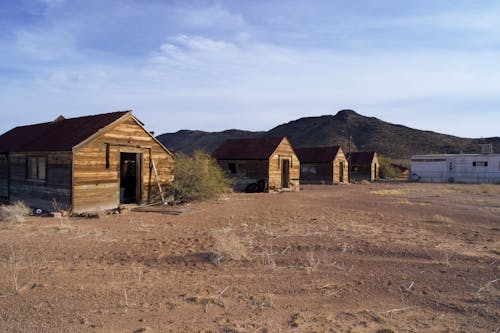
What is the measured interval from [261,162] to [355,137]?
76.1 metres

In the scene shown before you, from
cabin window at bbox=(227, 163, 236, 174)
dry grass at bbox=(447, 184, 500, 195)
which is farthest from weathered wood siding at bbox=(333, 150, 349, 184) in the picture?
cabin window at bbox=(227, 163, 236, 174)

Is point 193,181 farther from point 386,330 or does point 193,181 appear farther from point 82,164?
point 386,330

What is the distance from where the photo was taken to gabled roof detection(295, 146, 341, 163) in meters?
37.1

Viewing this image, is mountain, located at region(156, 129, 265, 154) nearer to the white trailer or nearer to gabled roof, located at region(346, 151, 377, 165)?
gabled roof, located at region(346, 151, 377, 165)

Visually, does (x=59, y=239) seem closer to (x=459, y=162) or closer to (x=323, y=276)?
(x=323, y=276)

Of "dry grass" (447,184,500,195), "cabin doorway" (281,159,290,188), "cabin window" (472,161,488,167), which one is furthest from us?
"cabin window" (472,161,488,167)

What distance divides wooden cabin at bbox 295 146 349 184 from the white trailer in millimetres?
11738

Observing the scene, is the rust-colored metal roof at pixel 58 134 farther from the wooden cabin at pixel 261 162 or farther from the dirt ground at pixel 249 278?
the wooden cabin at pixel 261 162

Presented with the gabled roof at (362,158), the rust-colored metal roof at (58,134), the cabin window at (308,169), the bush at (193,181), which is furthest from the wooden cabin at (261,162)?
the gabled roof at (362,158)

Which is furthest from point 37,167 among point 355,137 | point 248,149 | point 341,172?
point 355,137

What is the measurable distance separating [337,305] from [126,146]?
38.3ft

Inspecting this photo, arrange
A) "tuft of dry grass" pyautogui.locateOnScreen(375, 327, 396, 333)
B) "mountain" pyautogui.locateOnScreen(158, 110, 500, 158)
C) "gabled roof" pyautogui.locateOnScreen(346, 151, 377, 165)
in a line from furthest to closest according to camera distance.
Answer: "mountain" pyautogui.locateOnScreen(158, 110, 500, 158), "gabled roof" pyautogui.locateOnScreen(346, 151, 377, 165), "tuft of dry grass" pyautogui.locateOnScreen(375, 327, 396, 333)

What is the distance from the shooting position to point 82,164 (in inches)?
506

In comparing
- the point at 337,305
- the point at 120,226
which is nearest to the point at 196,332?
the point at 337,305
